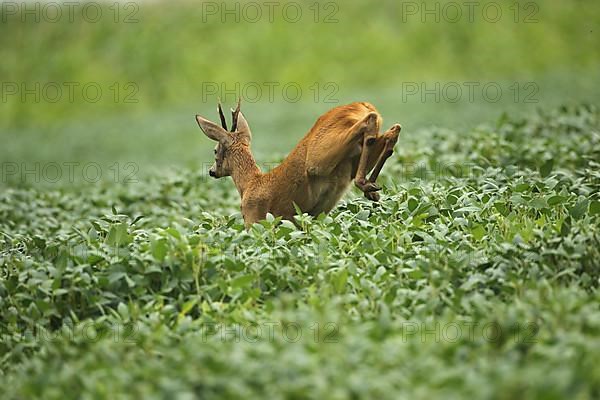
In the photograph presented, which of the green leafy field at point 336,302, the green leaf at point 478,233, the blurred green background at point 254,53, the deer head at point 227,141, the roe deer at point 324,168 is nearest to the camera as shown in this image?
the green leafy field at point 336,302

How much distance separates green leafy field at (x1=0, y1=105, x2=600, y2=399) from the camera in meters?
4.00

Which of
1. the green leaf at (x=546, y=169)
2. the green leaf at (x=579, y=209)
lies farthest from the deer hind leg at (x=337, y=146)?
the green leaf at (x=546, y=169)

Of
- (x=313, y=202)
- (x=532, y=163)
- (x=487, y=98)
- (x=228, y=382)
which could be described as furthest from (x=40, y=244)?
(x=487, y=98)

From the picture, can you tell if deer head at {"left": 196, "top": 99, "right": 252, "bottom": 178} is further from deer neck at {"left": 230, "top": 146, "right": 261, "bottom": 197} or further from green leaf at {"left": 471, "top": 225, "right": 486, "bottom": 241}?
green leaf at {"left": 471, "top": 225, "right": 486, "bottom": 241}

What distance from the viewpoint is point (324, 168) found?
670cm

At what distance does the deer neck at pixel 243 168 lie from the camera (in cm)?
741

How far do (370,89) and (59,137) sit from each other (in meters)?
9.44

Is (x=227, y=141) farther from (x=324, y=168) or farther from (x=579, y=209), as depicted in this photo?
(x=579, y=209)

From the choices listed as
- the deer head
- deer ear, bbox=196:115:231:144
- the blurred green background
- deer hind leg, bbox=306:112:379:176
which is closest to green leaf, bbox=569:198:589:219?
deer hind leg, bbox=306:112:379:176

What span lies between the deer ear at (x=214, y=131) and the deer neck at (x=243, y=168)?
0.14 metres

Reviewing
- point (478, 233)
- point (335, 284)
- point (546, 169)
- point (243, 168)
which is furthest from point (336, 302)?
point (546, 169)

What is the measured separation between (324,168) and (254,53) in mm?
24966

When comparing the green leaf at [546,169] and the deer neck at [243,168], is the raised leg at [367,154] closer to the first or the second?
the deer neck at [243,168]

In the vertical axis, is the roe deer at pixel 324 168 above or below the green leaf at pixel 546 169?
above
